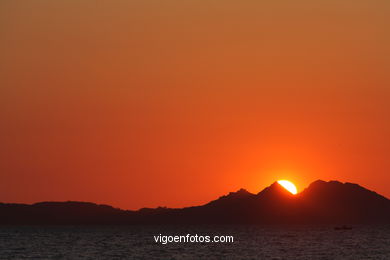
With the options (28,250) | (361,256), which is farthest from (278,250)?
(28,250)

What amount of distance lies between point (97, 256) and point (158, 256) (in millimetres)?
13005

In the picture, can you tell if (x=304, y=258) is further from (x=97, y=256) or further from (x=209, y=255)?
(x=97, y=256)

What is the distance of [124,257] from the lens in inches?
6324

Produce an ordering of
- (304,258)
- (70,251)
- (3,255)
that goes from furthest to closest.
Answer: (70,251) → (3,255) → (304,258)

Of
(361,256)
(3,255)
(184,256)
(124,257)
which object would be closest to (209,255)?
(184,256)

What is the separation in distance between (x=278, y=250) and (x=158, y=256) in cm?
3565

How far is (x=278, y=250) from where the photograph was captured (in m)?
183

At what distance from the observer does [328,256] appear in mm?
161750

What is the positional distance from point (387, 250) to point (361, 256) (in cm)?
2351

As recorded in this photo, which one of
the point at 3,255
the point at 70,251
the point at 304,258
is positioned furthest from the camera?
the point at 70,251

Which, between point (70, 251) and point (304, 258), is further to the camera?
point (70, 251)

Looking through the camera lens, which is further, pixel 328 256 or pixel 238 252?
pixel 238 252

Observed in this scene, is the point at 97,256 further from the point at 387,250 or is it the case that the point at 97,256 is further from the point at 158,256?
the point at 387,250

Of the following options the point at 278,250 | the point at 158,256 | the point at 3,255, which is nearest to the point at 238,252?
the point at 278,250
